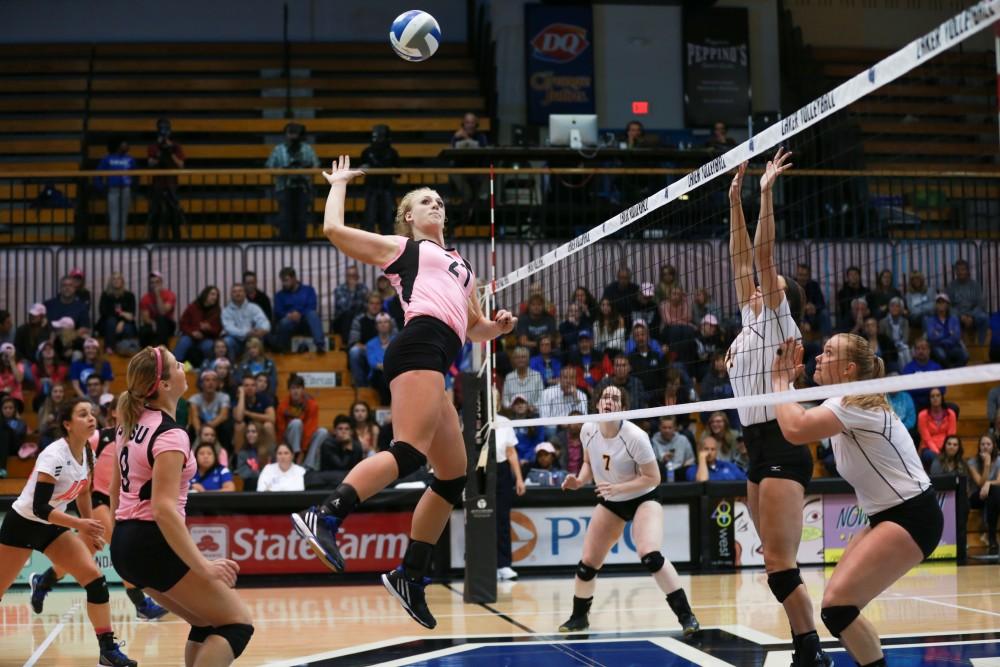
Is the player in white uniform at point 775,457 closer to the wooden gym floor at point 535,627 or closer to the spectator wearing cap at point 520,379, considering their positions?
the wooden gym floor at point 535,627

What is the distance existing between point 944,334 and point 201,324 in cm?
939

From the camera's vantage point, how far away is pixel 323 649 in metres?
7.71

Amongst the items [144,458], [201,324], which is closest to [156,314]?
[201,324]

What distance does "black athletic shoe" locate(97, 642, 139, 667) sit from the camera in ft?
23.3

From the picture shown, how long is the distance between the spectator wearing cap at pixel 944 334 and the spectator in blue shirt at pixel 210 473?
8.61 meters

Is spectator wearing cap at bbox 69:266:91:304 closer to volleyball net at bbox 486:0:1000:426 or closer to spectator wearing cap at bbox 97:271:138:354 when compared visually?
spectator wearing cap at bbox 97:271:138:354

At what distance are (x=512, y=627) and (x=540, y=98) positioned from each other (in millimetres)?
12879

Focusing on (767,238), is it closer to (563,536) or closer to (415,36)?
(415,36)

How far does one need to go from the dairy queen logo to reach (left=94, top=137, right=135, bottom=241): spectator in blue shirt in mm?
7154

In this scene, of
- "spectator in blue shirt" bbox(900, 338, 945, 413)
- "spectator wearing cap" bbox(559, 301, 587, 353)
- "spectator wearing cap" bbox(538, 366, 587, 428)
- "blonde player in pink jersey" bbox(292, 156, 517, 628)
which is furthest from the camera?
"spectator wearing cap" bbox(559, 301, 587, 353)

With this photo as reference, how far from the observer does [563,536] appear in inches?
471

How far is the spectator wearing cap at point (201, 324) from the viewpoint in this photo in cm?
1460

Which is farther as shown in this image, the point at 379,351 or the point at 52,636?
the point at 379,351

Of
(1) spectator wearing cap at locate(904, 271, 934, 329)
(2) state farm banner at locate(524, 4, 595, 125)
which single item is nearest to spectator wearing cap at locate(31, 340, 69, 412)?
(2) state farm banner at locate(524, 4, 595, 125)
